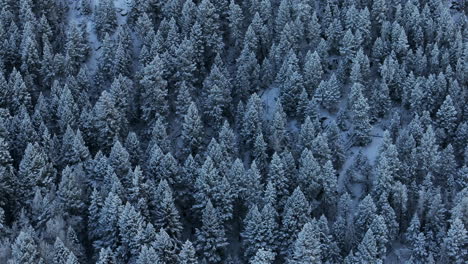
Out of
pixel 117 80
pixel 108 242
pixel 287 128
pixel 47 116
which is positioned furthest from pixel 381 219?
pixel 47 116

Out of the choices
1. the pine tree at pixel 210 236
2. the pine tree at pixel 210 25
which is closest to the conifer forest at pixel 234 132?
the pine tree at pixel 210 236

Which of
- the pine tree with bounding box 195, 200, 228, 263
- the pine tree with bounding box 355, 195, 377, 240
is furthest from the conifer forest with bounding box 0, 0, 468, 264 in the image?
the pine tree with bounding box 195, 200, 228, 263

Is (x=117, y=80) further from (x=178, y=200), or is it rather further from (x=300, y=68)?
(x=300, y=68)

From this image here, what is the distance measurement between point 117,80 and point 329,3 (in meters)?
49.6

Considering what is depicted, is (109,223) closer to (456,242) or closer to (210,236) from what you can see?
(210,236)

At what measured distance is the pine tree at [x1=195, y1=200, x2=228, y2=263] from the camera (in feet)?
265

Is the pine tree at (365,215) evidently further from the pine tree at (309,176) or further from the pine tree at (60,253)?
the pine tree at (60,253)

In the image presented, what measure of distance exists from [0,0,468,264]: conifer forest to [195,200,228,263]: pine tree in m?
0.25

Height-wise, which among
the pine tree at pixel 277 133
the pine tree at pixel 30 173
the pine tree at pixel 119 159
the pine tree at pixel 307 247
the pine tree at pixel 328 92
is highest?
the pine tree at pixel 328 92

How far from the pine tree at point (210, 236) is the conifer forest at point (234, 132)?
0.82 ft

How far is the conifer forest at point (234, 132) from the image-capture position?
80500 millimetres

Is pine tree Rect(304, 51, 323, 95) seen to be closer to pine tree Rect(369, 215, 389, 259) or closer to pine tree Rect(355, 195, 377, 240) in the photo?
pine tree Rect(355, 195, 377, 240)

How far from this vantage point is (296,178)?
3506 inches

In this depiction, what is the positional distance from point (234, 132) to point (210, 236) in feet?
84.5
